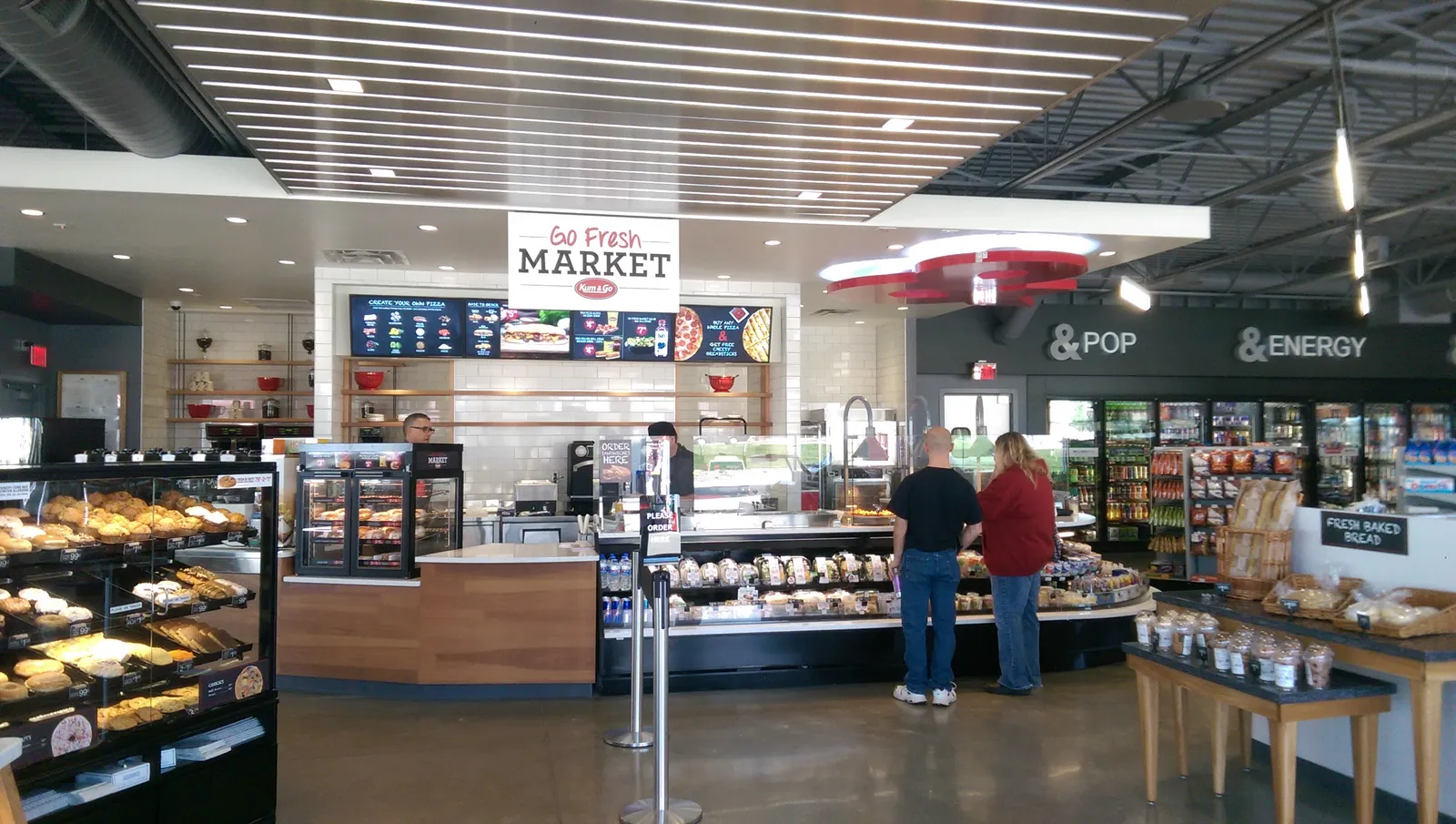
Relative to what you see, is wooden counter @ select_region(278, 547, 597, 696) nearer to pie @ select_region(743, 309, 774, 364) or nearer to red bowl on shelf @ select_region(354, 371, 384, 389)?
red bowl on shelf @ select_region(354, 371, 384, 389)

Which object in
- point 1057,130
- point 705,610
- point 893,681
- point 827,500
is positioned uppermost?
point 1057,130

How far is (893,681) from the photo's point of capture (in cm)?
631

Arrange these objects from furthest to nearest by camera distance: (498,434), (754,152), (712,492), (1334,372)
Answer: (1334,372) < (498,434) < (712,492) < (754,152)

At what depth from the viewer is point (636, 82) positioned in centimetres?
425

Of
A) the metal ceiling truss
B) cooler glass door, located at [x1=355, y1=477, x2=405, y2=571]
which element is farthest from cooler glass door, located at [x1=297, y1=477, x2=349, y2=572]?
the metal ceiling truss

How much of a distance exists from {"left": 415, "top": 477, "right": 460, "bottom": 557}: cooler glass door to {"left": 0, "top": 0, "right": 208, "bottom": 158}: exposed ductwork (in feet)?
8.15

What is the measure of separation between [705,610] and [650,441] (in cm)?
116

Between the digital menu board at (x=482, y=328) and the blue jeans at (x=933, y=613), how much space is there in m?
4.79

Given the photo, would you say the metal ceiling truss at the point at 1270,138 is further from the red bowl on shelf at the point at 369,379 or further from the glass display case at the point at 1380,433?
the red bowl on shelf at the point at 369,379

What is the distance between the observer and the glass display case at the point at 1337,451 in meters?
13.8

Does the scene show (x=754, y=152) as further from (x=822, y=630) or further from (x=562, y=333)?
(x=562, y=333)

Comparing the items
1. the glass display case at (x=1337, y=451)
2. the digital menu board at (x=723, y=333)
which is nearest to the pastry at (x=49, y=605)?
the digital menu board at (x=723, y=333)

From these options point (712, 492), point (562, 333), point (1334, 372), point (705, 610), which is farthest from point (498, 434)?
point (1334, 372)

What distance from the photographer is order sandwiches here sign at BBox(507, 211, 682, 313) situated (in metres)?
5.93
